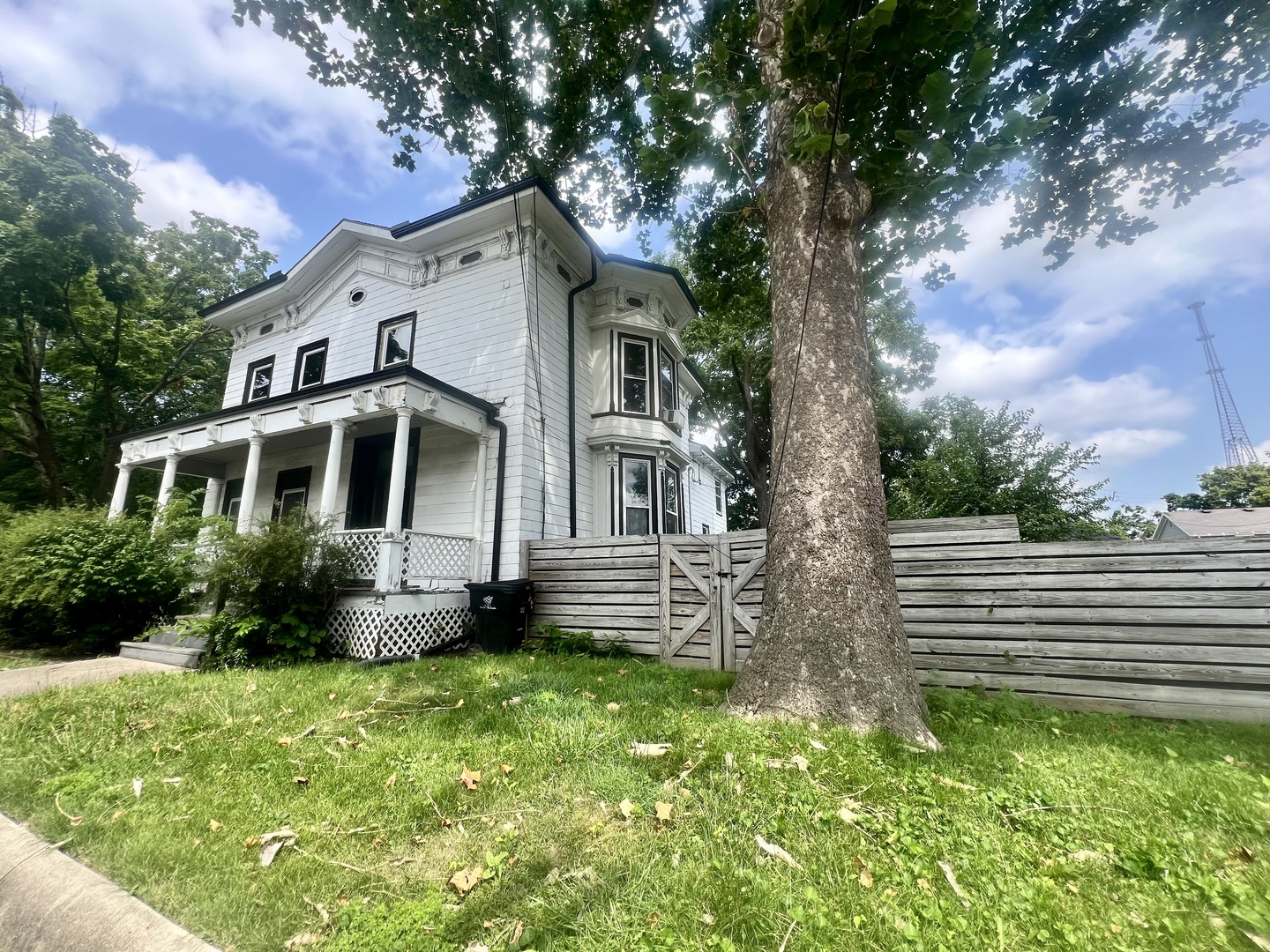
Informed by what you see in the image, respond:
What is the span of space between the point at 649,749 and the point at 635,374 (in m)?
9.71

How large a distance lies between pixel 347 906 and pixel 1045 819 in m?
3.08

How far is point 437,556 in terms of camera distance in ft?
26.1

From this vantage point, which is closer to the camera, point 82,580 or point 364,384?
point 82,580

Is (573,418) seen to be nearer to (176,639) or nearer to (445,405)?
(445,405)

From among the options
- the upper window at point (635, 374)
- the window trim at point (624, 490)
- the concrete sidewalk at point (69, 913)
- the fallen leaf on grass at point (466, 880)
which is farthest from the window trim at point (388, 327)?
the fallen leaf on grass at point (466, 880)

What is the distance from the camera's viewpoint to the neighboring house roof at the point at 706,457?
17203mm

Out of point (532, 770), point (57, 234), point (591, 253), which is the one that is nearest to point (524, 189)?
point (591, 253)

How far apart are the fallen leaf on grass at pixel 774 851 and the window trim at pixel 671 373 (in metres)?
10.3

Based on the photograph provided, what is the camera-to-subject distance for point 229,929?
175cm

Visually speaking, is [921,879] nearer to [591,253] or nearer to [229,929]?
[229,929]

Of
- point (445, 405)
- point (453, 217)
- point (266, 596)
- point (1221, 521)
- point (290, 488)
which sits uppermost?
point (453, 217)

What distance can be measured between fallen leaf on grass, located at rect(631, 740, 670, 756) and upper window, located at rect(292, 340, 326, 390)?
12129 mm

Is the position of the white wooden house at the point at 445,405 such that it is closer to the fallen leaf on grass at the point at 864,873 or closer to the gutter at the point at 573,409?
the gutter at the point at 573,409

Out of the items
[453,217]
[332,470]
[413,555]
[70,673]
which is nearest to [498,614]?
[413,555]
